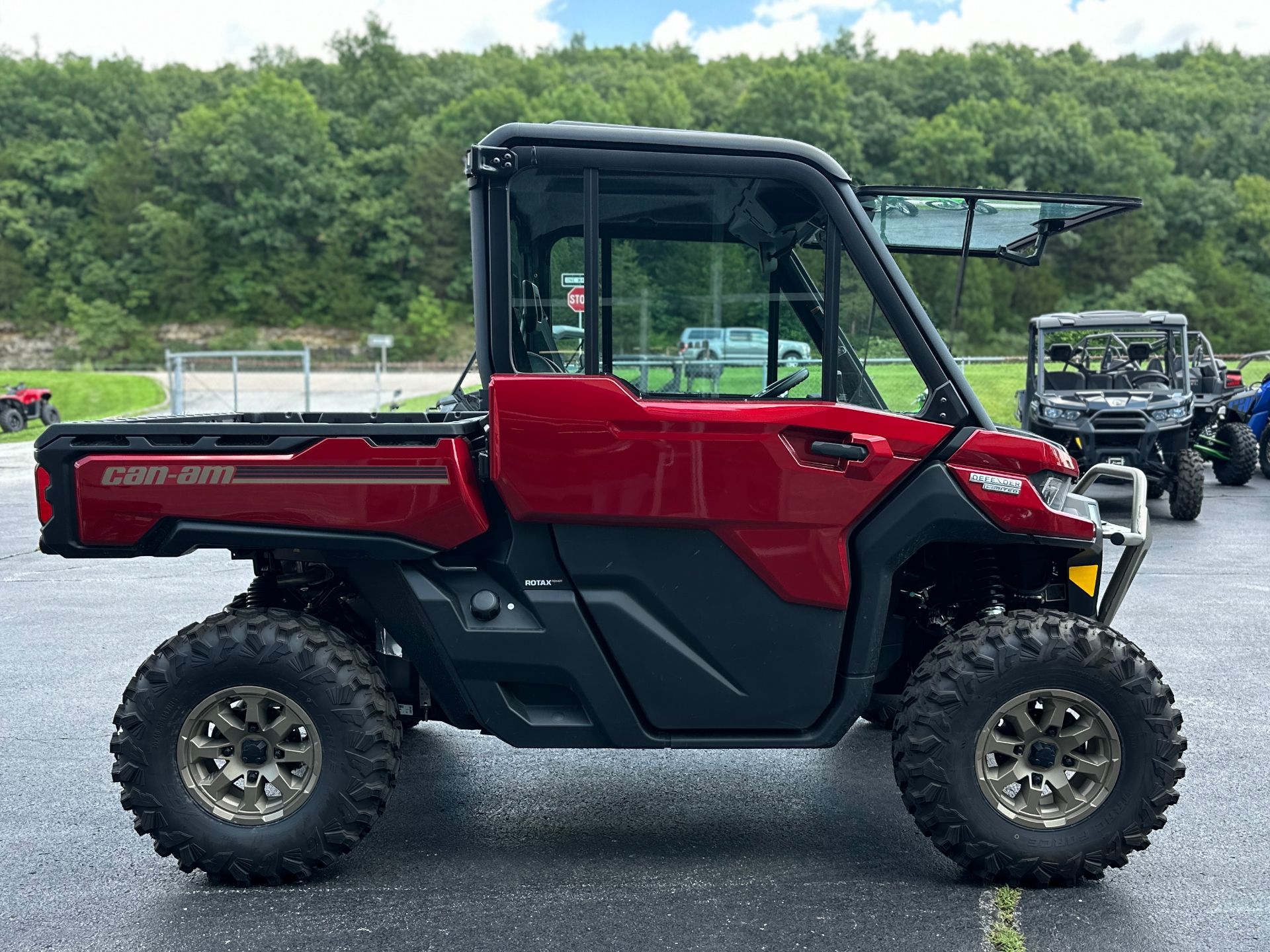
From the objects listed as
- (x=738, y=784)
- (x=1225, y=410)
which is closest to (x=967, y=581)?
(x=738, y=784)

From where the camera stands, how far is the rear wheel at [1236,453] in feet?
47.5

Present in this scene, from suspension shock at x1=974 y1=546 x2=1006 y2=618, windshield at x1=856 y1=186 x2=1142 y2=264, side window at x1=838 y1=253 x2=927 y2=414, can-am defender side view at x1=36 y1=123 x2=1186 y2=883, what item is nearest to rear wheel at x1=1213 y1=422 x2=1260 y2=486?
windshield at x1=856 y1=186 x2=1142 y2=264

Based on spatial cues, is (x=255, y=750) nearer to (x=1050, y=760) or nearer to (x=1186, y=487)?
(x=1050, y=760)

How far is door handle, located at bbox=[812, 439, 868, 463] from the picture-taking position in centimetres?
345

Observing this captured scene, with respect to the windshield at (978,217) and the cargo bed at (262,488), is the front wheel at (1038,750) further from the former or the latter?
the cargo bed at (262,488)

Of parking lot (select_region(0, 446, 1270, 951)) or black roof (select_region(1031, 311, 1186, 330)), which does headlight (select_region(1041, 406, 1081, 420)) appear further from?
parking lot (select_region(0, 446, 1270, 951))

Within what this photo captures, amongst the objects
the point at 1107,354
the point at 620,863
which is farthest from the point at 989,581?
the point at 1107,354

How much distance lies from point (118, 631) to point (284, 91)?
89431 millimetres

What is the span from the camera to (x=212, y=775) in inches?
144

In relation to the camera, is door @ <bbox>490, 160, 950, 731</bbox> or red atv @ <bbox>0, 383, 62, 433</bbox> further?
red atv @ <bbox>0, 383, 62, 433</bbox>

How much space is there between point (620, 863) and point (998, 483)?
5.71 feet

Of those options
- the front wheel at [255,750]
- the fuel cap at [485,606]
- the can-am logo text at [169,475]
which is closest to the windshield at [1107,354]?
the fuel cap at [485,606]

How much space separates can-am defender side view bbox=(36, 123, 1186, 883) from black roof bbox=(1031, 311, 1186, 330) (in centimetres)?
995

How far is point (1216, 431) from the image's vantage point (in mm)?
15031
